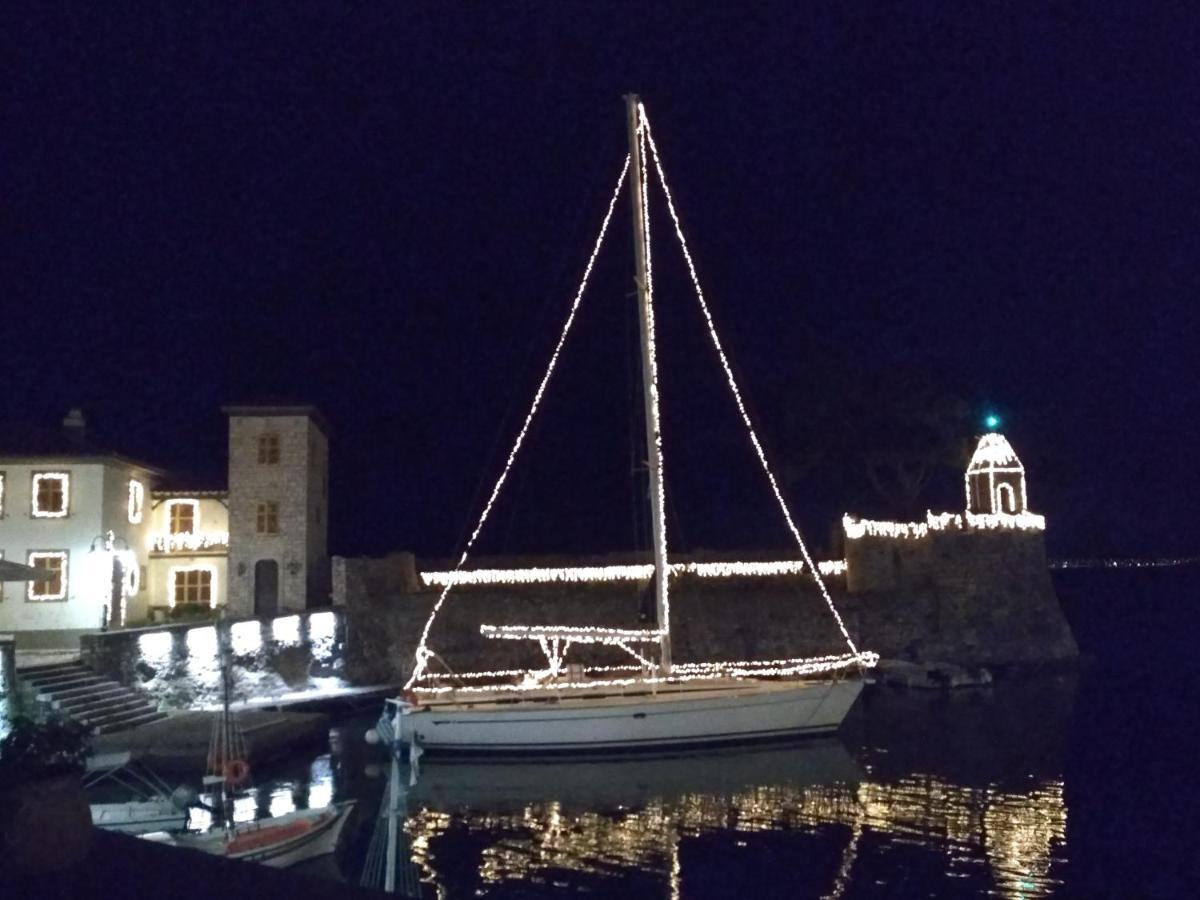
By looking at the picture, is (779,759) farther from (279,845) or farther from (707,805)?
(279,845)

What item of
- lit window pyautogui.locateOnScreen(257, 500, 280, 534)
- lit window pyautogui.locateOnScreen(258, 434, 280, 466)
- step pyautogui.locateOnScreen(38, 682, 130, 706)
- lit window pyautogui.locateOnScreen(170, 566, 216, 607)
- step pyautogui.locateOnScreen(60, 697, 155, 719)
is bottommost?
step pyautogui.locateOnScreen(60, 697, 155, 719)

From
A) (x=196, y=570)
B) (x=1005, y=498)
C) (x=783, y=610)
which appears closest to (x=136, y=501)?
(x=196, y=570)

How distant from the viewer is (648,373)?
2719 cm

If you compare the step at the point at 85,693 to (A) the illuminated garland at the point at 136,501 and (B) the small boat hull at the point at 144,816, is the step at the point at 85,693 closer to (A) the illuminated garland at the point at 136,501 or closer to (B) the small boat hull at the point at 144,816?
(B) the small boat hull at the point at 144,816

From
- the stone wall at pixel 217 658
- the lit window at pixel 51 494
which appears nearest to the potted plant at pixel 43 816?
the stone wall at pixel 217 658

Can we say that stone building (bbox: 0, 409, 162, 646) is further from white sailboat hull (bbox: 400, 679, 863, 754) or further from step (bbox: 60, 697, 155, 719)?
white sailboat hull (bbox: 400, 679, 863, 754)

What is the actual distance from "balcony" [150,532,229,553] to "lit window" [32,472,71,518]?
529 cm

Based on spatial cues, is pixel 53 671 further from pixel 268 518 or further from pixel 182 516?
pixel 182 516

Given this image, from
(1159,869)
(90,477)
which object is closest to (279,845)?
(1159,869)

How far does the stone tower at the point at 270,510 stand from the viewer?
36062mm

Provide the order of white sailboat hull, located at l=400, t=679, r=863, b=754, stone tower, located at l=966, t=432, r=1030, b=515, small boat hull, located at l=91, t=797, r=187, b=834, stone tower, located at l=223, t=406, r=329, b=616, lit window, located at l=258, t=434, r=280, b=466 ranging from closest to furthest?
1. small boat hull, located at l=91, t=797, r=187, b=834
2. white sailboat hull, located at l=400, t=679, r=863, b=754
3. stone tower, located at l=223, t=406, r=329, b=616
4. lit window, located at l=258, t=434, r=280, b=466
5. stone tower, located at l=966, t=432, r=1030, b=515

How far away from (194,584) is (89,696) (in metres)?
12.2

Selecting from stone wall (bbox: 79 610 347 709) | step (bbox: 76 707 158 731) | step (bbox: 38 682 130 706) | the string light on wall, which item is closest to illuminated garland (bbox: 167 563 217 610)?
the string light on wall

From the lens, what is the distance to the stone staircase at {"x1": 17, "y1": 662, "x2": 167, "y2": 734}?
79.6 ft
